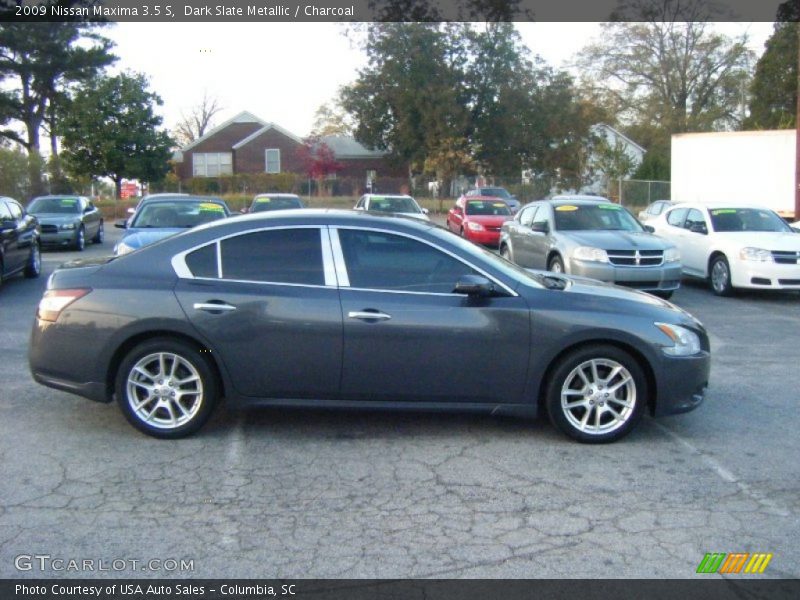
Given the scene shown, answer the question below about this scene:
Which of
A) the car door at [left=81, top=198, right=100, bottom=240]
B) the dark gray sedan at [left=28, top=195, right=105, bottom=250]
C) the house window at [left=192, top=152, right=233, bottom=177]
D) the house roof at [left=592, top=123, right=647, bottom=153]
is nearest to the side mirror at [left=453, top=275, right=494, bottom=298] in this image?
the dark gray sedan at [left=28, top=195, right=105, bottom=250]

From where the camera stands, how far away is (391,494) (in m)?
5.23

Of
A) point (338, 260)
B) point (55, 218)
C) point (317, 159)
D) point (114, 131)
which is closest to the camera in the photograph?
point (338, 260)

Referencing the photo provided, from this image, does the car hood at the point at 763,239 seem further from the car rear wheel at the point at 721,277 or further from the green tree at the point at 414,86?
the green tree at the point at 414,86

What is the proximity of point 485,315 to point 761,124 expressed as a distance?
163 feet

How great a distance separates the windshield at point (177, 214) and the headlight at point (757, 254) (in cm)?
799

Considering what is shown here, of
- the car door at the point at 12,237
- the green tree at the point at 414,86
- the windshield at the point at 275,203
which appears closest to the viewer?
the car door at the point at 12,237

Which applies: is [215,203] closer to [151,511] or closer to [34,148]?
[151,511]

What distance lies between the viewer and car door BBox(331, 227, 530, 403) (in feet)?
19.8

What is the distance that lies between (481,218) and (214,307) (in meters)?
19.3

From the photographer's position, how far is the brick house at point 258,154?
60406mm

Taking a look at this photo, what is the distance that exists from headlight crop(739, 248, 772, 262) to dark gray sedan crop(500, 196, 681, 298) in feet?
3.89

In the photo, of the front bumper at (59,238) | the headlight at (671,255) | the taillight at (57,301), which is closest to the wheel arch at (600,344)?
the taillight at (57,301)
